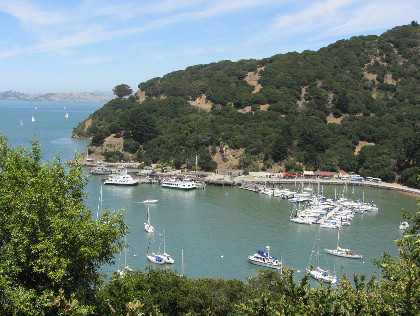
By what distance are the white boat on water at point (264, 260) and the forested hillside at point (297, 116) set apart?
82.7 feet

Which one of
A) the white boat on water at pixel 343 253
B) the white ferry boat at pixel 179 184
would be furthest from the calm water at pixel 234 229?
the white ferry boat at pixel 179 184

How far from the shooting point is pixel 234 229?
102ft

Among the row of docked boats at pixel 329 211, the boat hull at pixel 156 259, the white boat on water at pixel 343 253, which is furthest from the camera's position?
the row of docked boats at pixel 329 211

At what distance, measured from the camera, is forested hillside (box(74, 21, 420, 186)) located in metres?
51.9

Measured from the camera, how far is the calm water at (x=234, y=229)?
24844mm

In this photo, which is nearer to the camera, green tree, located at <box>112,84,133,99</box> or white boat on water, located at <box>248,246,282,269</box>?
white boat on water, located at <box>248,246,282,269</box>

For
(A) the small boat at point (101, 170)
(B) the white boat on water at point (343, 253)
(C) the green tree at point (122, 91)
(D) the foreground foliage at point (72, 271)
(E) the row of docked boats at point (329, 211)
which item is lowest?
(B) the white boat on water at point (343, 253)

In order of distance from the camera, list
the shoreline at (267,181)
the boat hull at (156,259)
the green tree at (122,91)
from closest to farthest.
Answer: the boat hull at (156,259) → the shoreline at (267,181) → the green tree at (122,91)

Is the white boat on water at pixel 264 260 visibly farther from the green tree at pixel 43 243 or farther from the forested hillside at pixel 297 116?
the forested hillside at pixel 297 116

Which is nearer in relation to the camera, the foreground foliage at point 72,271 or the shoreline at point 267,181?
the foreground foliage at point 72,271

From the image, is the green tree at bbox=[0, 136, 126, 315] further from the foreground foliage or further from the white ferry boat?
the white ferry boat

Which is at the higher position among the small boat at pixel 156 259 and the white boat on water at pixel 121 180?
the white boat on water at pixel 121 180

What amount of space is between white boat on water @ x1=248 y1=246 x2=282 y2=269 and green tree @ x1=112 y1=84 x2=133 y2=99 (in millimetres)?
69487

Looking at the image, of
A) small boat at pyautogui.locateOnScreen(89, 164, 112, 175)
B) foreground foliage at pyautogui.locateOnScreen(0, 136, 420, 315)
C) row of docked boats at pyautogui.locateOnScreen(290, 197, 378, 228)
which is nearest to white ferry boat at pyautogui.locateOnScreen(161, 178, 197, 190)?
small boat at pyautogui.locateOnScreen(89, 164, 112, 175)
